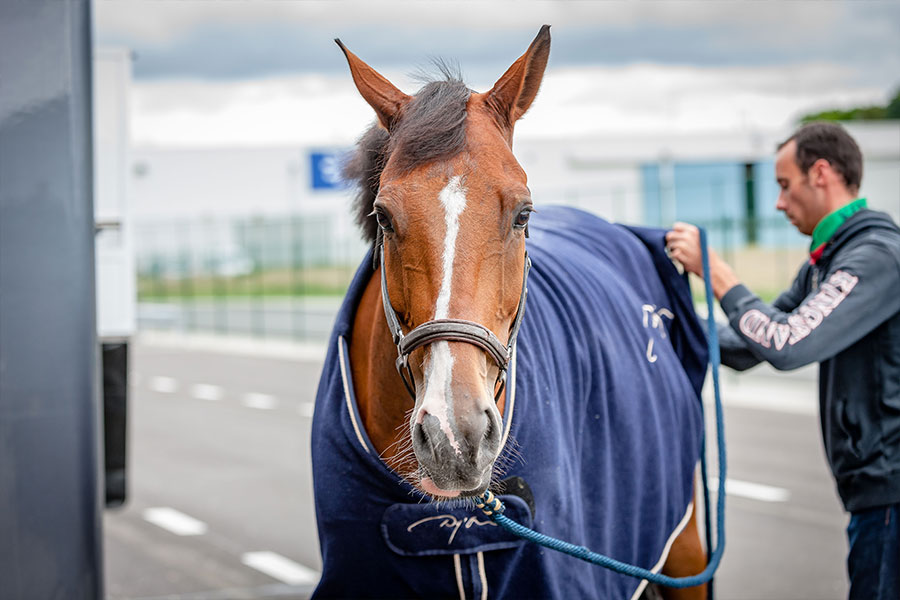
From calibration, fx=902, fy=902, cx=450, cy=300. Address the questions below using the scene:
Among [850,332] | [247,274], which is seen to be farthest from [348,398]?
[247,274]

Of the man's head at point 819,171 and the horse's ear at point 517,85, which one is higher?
the horse's ear at point 517,85

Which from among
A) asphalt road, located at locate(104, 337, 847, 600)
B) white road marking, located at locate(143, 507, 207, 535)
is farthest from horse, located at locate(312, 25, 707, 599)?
white road marking, located at locate(143, 507, 207, 535)

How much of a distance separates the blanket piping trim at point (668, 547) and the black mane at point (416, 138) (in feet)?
4.96

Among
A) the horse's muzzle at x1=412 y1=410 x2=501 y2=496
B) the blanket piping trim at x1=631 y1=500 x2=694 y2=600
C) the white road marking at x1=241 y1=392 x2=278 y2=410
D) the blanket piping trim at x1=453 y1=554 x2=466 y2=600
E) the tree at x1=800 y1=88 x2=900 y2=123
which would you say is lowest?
the white road marking at x1=241 y1=392 x2=278 y2=410

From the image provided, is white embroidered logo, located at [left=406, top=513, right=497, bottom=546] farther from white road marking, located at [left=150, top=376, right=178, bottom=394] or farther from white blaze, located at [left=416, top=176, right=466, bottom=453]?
white road marking, located at [left=150, top=376, right=178, bottom=394]

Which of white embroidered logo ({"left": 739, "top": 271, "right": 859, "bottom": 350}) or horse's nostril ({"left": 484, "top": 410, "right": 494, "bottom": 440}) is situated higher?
white embroidered logo ({"left": 739, "top": 271, "right": 859, "bottom": 350})

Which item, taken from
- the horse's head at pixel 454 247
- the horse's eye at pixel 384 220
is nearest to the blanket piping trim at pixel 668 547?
the horse's head at pixel 454 247

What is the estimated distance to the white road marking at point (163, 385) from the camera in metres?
13.8

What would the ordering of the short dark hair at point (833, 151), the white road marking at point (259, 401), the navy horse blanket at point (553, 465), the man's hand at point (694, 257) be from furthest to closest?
the white road marking at point (259, 401) → the man's hand at point (694, 257) → the short dark hair at point (833, 151) → the navy horse blanket at point (553, 465)

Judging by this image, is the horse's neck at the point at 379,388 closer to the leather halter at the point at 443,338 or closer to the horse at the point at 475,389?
the horse at the point at 475,389

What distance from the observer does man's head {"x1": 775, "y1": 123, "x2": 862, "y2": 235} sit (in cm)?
334

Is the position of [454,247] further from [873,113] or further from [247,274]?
[873,113]

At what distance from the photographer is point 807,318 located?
3104 millimetres

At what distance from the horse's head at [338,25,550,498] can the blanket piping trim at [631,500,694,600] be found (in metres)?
1.11
